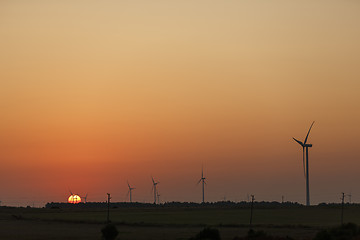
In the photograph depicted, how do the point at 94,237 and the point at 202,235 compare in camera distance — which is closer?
the point at 202,235

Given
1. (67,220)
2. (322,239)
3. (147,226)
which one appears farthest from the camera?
(67,220)

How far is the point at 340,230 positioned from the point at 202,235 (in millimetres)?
18750

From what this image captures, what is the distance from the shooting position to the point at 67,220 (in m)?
153

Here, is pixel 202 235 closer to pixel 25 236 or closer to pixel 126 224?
pixel 25 236

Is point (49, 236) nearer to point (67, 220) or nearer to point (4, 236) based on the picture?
point (4, 236)

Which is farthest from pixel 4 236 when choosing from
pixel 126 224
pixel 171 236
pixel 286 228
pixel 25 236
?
pixel 286 228

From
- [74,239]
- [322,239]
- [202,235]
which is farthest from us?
[74,239]

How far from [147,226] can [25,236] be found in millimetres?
37174

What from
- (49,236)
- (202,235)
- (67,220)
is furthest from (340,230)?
(67,220)

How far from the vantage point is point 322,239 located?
2970 inches

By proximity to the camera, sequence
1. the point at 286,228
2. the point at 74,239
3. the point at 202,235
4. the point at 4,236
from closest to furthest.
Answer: the point at 202,235
the point at 74,239
the point at 4,236
the point at 286,228

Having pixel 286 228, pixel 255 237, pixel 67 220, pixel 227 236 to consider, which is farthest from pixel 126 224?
pixel 255 237

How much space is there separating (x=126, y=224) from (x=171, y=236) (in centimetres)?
4227

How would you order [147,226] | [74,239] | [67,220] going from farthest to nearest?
[67,220] → [147,226] → [74,239]
